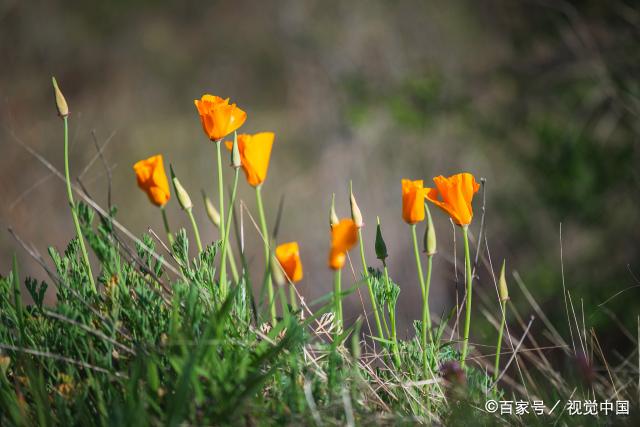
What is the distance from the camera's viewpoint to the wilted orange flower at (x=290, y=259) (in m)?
1.42

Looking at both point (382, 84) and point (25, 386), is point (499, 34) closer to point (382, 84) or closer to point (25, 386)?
point (382, 84)

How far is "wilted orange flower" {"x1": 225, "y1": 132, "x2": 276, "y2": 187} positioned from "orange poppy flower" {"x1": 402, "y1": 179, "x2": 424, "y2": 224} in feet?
0.93

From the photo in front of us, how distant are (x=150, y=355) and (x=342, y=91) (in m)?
4.91

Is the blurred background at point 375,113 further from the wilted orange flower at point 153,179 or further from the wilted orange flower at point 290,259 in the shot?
the wilted orange flower at point 153,179

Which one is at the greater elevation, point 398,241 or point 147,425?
point 147,425

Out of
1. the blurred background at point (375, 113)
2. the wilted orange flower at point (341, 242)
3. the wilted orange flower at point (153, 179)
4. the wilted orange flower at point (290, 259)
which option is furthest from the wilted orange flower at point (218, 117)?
the blurred background at point (375, 113)

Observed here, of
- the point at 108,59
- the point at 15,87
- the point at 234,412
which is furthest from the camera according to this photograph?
the point at 108,59

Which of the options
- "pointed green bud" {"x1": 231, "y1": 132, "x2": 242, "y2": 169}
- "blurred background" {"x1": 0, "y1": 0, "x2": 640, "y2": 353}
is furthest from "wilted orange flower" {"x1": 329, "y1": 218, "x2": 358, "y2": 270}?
"blurred background" {"x1": 0, "y1": 0, "x2": 640, "y2": 353}

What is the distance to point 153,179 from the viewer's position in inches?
53.6

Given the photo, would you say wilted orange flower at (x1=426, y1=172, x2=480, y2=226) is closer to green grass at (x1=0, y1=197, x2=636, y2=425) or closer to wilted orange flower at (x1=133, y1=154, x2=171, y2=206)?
green grass at (x1=0, y1=197, x2=636, y2=425)

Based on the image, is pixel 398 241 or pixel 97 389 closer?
pixel 97 389

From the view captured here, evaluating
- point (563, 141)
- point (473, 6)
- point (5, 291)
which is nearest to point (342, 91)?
point (473, 6)

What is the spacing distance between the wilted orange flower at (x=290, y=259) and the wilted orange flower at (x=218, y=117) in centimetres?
26

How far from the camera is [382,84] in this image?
224 inches
